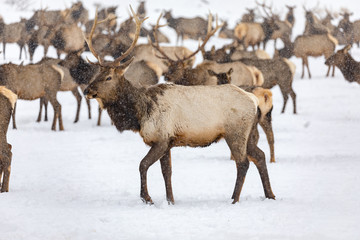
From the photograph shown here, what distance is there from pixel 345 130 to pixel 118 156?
4.62 m

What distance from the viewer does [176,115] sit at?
18.1 ft

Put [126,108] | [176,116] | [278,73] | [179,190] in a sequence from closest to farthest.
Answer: [176,116], [126,108], [179,190], [278,73]

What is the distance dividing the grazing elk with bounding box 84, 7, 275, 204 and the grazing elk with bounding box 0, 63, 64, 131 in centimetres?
578

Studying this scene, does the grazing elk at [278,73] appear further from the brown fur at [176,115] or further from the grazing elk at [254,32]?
the grazing elk at [254,32]

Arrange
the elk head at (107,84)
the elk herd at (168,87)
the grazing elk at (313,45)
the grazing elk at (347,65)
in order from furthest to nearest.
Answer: the grazing elk at (313,45)
the grazing elk at (347,65)
the elk head at (107,84)
the elk herd at (168,87)

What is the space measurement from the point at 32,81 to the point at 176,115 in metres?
6.44

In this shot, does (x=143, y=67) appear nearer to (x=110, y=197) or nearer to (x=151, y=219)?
(x=110, y=197)

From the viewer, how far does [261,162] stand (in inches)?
229

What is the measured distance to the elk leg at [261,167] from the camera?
5762 millimetres

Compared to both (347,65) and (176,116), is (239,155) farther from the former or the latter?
(347,65)

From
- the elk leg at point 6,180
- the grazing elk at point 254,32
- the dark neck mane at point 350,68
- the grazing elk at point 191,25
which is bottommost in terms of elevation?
the grazing elk at point 191,25

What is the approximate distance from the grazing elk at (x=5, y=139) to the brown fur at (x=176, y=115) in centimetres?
108

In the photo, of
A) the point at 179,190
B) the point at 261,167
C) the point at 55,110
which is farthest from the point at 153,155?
the point at 55,110

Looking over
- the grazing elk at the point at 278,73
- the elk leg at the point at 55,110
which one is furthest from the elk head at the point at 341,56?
the elk leg at the point at 55,110
